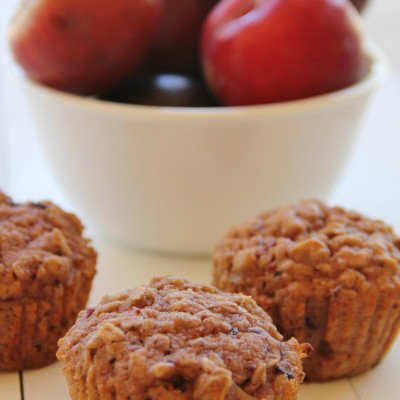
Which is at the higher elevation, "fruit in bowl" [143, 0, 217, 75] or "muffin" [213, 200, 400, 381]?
"fruit in bowl" [143, 0, 217, 75]

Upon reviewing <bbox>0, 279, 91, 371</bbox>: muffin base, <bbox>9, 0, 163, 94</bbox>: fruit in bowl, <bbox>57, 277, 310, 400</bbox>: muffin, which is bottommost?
<bbox>0, 279, 91, 371</bbox>: muffin base

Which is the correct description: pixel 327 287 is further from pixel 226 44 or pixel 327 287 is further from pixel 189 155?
pixel 226 44

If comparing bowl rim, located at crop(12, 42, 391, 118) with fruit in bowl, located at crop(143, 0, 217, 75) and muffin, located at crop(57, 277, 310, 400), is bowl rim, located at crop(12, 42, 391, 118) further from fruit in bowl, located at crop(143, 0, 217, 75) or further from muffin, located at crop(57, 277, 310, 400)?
muffin, located at crop(57, 277, 310, 400)

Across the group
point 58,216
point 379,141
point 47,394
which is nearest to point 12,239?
point 58,216

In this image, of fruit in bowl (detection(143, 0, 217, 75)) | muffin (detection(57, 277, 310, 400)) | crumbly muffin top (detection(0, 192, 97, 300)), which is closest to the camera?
muffin (detection(57, 277, 310, 400))

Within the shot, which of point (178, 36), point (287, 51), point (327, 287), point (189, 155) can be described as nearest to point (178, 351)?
point (327, 287)

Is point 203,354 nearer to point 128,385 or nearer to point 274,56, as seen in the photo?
point 128,385

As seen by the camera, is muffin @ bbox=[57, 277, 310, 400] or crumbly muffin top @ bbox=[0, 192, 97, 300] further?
crumbly muffin top @ bbox=[0, 192, 97, 300]

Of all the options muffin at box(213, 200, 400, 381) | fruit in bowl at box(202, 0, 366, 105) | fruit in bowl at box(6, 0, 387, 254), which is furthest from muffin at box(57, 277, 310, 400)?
fruit in bowl at box(202, 0, 366, 105)
